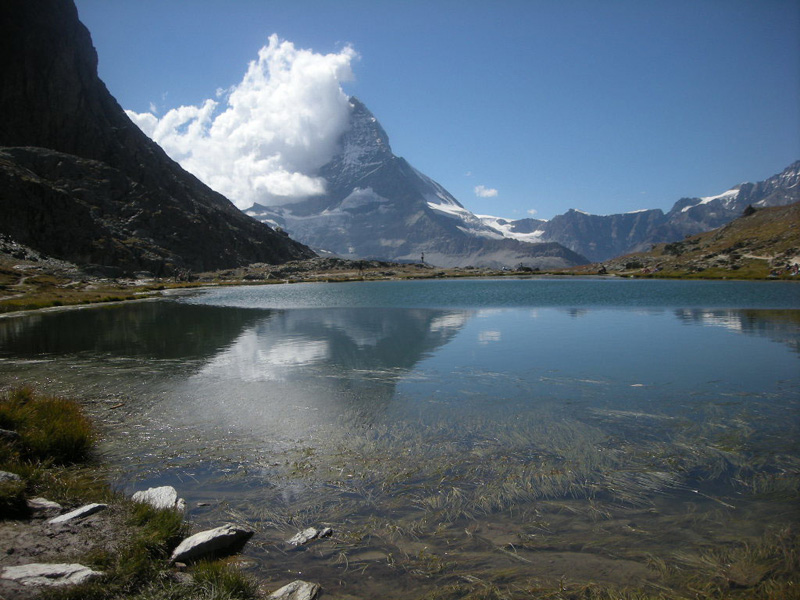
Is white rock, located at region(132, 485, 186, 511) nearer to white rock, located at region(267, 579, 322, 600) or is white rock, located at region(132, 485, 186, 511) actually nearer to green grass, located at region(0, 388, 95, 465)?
green grass, located at region(0, 388, 95, 465)

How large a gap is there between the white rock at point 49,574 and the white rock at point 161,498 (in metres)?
2.52

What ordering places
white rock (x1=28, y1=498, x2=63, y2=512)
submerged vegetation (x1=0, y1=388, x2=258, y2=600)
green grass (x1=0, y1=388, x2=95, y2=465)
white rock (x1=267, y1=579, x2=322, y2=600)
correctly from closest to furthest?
submerged vegetation (x1=0, y1=388, x2=258, y2=600)
white rock (x1=267, y1=579, x2=322, y2=600)
white rock (x1=28, y1=498, x2=63, y2=512)
green grass (x1=0, y1=388, x2=95, y2=465)

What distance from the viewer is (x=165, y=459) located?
1370cm

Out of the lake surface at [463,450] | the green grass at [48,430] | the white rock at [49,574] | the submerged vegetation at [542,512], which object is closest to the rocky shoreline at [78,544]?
the white rock at [49,574]

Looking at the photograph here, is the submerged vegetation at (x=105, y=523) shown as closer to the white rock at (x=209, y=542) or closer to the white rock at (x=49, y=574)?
the white rock at (x=49, y=574)

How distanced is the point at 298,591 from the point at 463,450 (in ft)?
23.6

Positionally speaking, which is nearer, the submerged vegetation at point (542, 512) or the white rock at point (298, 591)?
the white rock at point (298, 591)

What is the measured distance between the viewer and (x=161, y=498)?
34.7 ft

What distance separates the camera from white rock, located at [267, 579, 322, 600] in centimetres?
783

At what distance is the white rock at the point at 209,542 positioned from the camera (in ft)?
28.8

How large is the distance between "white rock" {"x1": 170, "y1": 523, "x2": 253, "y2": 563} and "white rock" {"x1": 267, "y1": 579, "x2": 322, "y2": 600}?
1764mm

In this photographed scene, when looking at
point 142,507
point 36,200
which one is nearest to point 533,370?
point 142,507

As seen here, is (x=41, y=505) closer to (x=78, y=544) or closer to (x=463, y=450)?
(x=78, y=544)

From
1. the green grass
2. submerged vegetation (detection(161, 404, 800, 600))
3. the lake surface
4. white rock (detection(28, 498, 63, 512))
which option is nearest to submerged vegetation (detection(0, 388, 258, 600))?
the green grass
